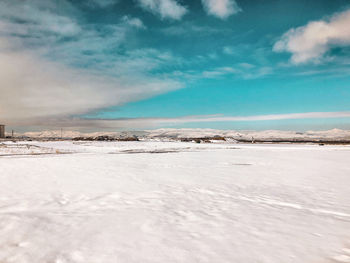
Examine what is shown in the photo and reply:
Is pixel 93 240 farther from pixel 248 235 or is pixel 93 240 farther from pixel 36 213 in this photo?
pixel 248 235

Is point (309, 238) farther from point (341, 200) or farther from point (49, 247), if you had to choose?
point (49, 247)

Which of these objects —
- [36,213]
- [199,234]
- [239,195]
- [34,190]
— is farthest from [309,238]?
[34,190]

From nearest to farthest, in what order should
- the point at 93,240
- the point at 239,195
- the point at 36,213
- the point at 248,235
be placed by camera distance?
the point at 93,240 → the point at 248,235 → the point at 36,213 → the point at 239,195

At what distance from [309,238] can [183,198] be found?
3.18 meters

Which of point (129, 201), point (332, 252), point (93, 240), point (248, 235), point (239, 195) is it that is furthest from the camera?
point (239, 195)

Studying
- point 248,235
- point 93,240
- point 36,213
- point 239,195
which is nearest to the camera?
point 93,240

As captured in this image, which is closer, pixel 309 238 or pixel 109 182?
pixel 309 238

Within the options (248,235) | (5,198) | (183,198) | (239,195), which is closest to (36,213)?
(5,198)

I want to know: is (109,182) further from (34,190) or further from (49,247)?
(49,247)

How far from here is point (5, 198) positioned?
6.00 m

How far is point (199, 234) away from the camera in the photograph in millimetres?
3875

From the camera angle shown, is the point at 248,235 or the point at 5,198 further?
the point at 5,198

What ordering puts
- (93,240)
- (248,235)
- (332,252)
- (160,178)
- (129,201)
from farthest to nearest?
1. (160,178)
2. (129,201)
3. (248,235)
4. (93,240)
5. (332,252)

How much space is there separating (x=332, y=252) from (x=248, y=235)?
1.14 meters
